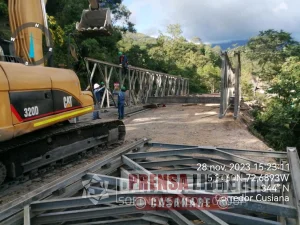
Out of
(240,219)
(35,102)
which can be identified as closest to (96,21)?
(35,102)

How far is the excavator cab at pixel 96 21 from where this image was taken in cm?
535

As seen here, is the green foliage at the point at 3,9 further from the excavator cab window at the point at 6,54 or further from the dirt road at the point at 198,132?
the excavator cab window at the point at 6,54

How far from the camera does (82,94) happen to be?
17.7 feet

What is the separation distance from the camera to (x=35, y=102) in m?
4.03

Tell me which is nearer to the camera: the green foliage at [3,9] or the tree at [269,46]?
the green foliage at [3,9]

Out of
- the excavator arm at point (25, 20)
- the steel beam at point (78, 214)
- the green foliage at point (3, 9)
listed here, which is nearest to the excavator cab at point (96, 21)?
the excavator arm at point (25, 20)

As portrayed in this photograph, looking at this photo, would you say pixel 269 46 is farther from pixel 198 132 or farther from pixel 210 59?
pixel 198 132

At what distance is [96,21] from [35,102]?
2.34 m

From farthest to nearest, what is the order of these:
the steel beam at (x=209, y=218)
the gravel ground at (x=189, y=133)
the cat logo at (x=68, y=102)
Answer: the gravel ground at (x=189, y=133)
the cat logo at (x=68, y=102)
the steel beam at (x=209, y=218)

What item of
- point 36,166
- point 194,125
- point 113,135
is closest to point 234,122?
point 194,125

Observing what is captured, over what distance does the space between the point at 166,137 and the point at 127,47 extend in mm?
24940

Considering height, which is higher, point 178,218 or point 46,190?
point 46,190

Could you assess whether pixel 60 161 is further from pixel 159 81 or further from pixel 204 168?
pixel 159 81

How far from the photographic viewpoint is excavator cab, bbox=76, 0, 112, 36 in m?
5.35
